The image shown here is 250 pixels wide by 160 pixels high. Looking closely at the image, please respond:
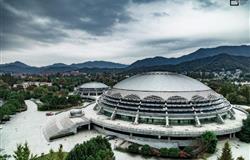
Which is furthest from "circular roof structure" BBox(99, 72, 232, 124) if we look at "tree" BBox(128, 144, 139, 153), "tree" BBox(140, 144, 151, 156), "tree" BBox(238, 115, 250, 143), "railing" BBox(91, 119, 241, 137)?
"tree" BBox(140, 144, 151, 156)

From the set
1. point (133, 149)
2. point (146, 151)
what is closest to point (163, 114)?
point (146, 151)

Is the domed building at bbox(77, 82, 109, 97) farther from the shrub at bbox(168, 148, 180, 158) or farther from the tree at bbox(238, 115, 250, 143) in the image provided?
the shrub at bbox(168, 148, 180, 158)

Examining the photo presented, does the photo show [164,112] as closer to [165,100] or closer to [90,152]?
[165,100]

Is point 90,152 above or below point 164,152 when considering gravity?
above

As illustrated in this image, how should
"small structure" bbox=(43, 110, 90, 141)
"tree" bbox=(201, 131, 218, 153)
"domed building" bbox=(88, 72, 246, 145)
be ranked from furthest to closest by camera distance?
"small structure" bbox=(43, 110, 90, 141) < "domed building" bbox=(88, 72, 246, 145) < "tree" bbox=(201, 131, 218, 153)

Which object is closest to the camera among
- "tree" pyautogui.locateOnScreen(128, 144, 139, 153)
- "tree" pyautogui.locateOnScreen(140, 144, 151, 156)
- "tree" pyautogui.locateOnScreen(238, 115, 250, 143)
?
"tree" pyautogui.locateOnScreen(140, 144, 151, 156)

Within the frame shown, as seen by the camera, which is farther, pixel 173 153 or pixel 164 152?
pixel 164 152

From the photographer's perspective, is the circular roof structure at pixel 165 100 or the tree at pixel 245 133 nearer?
the tree at pixel 245 133

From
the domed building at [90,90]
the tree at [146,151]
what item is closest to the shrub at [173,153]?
the tree at [146,151]

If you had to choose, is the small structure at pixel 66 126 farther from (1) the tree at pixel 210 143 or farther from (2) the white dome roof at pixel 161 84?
(1) the tree at pixel 210 143
